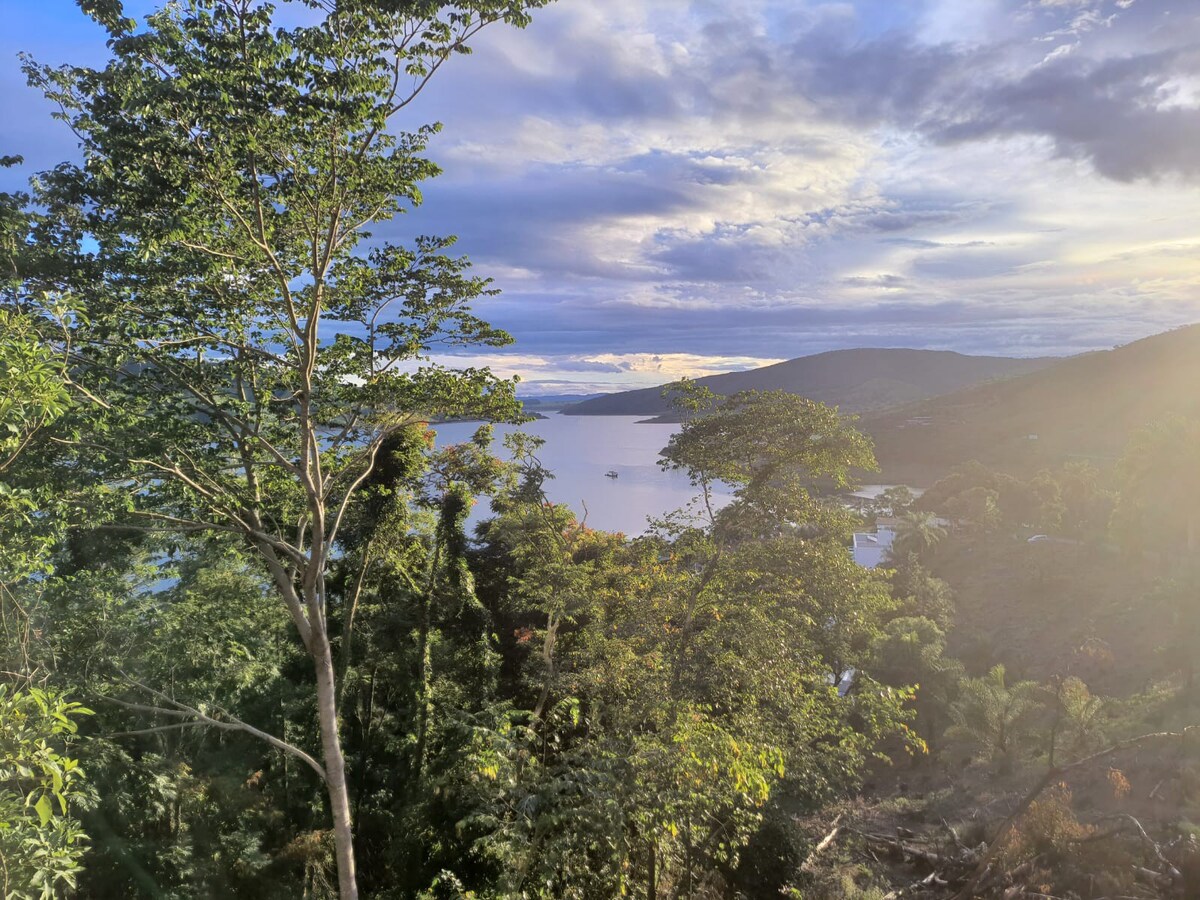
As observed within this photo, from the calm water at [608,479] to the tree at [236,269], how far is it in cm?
248

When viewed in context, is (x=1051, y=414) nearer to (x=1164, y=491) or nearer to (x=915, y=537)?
(x=915, y=537)

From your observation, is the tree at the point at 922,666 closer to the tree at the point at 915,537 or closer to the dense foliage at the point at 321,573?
the dense foliage at the point at 321,573

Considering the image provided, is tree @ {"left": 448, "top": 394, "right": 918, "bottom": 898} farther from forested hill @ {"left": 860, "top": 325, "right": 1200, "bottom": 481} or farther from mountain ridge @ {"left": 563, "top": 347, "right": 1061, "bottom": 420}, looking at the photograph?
mountain ridge @ {"left": 563, "top": 347, "right": 1061, "bottom": 420}

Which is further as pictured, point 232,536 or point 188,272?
point 232,536

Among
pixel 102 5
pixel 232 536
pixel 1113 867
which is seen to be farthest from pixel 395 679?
pixel 1113 867

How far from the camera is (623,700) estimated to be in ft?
27.3

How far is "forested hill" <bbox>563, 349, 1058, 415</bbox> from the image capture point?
127 metres

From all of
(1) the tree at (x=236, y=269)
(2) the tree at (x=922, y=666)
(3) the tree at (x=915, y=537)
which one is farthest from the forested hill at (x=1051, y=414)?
(1) the tree at (x=236, y=269)

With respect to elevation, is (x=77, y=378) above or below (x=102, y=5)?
below

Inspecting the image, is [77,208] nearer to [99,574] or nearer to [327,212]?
[327,212]

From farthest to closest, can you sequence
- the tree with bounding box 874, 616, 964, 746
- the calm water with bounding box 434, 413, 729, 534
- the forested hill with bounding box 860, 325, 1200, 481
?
the forested hill with bounding box 860, 325, 1200, 481 → the calm water with bounding box 434, 413, 729, 534 → the tree with bounding box 874, 616, 964, 746

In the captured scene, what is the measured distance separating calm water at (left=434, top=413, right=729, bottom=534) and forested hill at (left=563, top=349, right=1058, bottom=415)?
44.7m

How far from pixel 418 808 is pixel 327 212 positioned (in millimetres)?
8176

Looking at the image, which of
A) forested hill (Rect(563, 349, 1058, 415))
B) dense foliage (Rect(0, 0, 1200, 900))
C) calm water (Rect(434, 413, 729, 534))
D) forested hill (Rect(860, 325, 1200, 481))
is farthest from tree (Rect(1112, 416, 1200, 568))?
forested hill (Rect(563, 349, 1058, 415))
